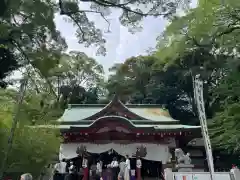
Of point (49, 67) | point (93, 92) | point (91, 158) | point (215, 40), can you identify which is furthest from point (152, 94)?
point (49, 67)

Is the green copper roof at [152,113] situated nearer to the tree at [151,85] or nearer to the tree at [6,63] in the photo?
the tree at [151,85]

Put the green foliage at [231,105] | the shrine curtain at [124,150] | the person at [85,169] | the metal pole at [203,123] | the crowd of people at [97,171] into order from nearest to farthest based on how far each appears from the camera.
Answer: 1. the metal pole at [203,123]
2. the green foliage at [231,105]
3. the crowd of people at [97,171]
4. the person at [85,169]
5. the shrine curtain at [124,150]

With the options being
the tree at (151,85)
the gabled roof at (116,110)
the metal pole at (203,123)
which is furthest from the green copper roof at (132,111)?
the metal pole at (203,123)

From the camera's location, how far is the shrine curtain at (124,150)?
15.3 metres

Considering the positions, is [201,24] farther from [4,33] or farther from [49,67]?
[4,33]

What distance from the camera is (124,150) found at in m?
15.3

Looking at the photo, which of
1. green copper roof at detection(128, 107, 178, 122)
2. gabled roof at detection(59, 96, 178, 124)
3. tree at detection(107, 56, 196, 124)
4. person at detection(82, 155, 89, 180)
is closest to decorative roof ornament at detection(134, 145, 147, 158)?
gabled roof at detection(59, 96, 178, 124)

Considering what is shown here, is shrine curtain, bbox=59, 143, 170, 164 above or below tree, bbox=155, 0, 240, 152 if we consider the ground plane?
below

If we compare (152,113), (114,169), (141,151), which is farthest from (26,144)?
(152,113)

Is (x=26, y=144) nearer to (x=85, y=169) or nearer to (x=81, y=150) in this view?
(x=85, y=169)

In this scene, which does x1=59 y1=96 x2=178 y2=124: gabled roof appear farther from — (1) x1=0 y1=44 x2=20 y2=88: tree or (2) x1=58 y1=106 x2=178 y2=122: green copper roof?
(1) x1=0 y1=44 x2=20 y2=88: tree

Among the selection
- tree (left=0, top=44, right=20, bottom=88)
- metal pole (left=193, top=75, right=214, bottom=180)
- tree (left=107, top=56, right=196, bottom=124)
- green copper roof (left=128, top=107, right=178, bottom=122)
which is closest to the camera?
tree (left=0, top=44, right=20, bottom=88)

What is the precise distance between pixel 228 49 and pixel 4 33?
8.66 metres

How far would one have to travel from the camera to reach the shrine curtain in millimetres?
15312
